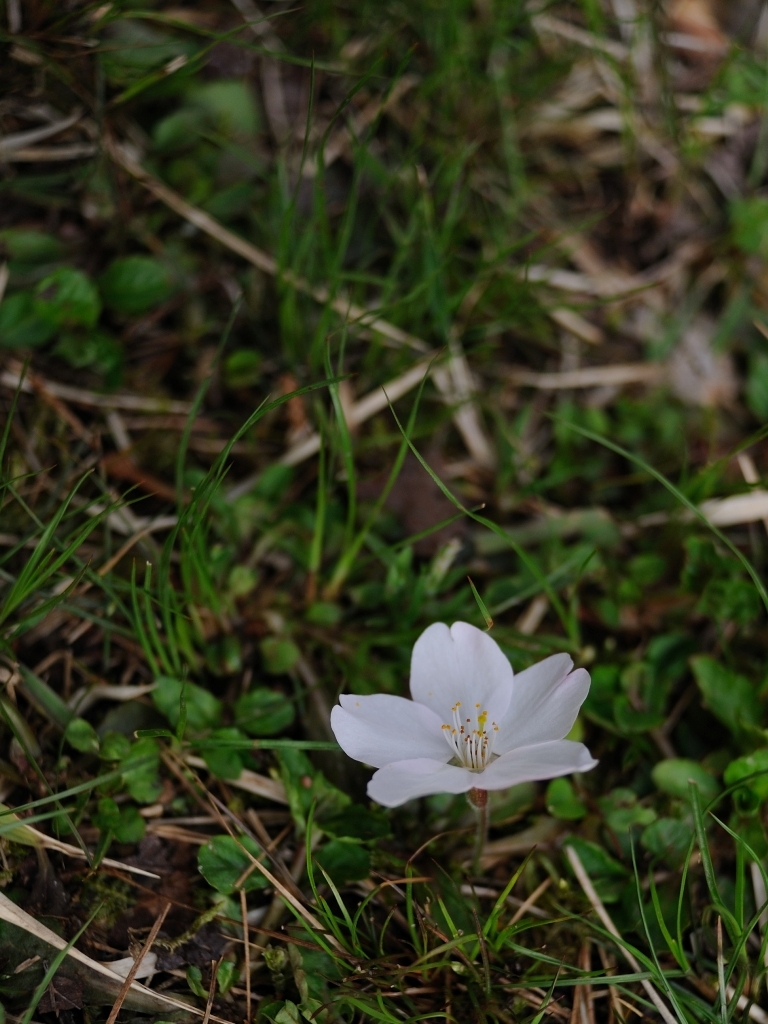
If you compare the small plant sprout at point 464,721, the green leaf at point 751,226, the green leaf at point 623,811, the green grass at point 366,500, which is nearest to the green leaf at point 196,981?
the green grass at point 366,500

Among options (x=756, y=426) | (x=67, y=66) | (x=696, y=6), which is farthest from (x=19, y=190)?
(x=696, y=6)

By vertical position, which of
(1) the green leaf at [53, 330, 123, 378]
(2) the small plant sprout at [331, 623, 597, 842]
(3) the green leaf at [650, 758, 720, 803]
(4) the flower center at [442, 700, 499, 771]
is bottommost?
(3) the green leaf at [650, 758, 720, 803]

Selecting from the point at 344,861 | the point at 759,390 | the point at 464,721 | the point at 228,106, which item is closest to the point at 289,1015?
the point at 344,861

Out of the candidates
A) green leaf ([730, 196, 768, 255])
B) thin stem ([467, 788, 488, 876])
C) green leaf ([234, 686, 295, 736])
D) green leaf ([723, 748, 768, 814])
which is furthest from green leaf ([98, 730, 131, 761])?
green leaf ([730, 196, 768, 255])

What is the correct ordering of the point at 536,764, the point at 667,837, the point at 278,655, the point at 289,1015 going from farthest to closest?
the point at 278,655 < the point at 667,837 < the point at 289,1015 < the point at 536,764

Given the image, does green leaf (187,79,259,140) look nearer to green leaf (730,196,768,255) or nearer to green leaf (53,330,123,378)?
green leaf (53,330,123,378)

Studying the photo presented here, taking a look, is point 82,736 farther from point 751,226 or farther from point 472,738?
point 751,226
